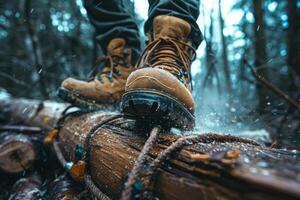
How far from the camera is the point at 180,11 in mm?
1471

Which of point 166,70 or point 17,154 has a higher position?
point 166,70

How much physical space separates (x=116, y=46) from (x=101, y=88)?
363 millimetres

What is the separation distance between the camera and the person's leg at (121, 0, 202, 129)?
1.05m

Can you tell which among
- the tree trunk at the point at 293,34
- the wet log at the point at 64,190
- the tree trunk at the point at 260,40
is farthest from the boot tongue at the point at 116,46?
the tree trunk at the point at 293,34

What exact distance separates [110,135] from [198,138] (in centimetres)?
50

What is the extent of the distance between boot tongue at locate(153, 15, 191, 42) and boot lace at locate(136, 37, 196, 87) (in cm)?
3

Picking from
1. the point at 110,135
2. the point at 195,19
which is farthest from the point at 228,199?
the point at 195,19

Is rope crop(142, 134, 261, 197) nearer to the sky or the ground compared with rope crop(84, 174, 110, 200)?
nearer to the sky

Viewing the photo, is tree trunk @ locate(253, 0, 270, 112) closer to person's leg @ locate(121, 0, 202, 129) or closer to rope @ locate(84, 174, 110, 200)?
person's leg @ locate(121, 0, 202, 129)

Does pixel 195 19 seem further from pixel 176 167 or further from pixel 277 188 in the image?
pixel 277 188

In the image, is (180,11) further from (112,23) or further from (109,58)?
(112,23)

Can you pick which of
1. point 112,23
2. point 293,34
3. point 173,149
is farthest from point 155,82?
point 293,34

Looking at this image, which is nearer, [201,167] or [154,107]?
[201,167]

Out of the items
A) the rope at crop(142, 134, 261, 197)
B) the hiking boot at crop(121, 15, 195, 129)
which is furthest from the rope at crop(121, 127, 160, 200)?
the hiking boot at crop(121, 15, 195, 129)
